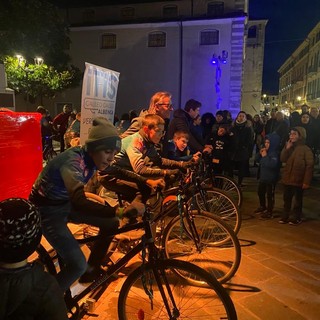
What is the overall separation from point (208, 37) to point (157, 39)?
3998mm

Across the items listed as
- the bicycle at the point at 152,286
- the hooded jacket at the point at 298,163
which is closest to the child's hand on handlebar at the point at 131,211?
the bicycle at the point at 152,286

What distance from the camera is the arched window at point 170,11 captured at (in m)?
28.5

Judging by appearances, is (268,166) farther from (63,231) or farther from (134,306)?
(63,231)

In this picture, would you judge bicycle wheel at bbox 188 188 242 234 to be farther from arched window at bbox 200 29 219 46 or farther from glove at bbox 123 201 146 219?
arched window at bbox 200 29 219 46

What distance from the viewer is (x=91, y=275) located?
10.5 feet

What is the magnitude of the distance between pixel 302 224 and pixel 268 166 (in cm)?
122

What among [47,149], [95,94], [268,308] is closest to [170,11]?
[47,149]

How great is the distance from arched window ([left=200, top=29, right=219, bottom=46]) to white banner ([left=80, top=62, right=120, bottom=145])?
23364mm

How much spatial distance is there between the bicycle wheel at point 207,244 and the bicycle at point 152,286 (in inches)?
31.0

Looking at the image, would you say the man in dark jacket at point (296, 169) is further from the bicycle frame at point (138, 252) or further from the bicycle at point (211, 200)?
the bicycle frame at point (138, 252)

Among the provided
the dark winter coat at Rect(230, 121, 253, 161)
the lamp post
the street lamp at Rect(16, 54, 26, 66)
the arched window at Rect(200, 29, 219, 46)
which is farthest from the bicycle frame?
the arched window at Rect(200, 29, 219, 46)

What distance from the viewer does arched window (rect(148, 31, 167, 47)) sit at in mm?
27641

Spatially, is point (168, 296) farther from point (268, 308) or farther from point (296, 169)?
point (296, 169)

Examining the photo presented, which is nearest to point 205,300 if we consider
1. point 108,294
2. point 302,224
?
point 108,294
